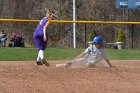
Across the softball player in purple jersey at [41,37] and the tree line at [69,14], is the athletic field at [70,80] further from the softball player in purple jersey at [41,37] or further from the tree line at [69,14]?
the tree line at [69,14]

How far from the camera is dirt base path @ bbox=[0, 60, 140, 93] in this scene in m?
9.27

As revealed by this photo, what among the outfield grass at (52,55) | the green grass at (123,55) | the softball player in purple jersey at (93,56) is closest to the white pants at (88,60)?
the softball player in purple jersey at (93,56)

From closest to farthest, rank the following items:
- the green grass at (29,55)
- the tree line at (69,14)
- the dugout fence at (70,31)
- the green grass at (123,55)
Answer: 1. the green grass at (29,55)
2. the green grass at (123,55)
3. the dugout fence at (70,31)
4. the tree line at (69,14)

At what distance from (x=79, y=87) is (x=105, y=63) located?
4.40 meters

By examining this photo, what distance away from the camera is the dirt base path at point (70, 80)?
9.27 m

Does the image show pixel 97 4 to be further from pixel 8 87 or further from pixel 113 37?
pixel 8 87

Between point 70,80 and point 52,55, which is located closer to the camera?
point 70,80

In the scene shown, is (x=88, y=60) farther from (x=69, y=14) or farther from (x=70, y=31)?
(x=69, y=14)

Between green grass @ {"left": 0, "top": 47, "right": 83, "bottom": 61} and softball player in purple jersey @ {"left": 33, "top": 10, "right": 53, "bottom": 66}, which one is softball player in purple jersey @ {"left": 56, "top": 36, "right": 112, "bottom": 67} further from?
green grass @ {"left": 0, "top": 47, "right": 83, "bottom": 61}

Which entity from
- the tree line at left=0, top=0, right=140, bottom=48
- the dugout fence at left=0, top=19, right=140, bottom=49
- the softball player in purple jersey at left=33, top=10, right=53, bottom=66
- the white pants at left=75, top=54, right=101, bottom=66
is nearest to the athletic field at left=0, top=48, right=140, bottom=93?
the white pants at left=75, top=54, right=101, bottom=66

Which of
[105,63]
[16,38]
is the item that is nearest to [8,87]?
[105,63]

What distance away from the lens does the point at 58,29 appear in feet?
121

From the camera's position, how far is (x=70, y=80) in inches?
410

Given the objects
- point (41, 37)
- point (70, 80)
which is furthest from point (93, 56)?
point (70, 80)
